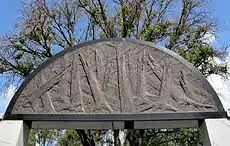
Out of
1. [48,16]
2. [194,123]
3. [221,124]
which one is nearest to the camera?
[221,124]

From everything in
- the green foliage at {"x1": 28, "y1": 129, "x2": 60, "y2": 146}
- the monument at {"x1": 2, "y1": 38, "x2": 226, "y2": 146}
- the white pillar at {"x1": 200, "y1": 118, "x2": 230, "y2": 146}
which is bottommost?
the green foliage at {"x1": 28, "y1": 129, "x2": 60, "y2": 146}

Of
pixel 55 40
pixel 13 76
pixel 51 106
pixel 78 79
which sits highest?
pixel 55 40

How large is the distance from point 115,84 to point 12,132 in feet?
6.85

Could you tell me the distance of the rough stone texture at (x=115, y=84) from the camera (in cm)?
679

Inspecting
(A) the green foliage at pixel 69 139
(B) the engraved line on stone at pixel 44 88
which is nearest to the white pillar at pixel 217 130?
(B) the engraved line on stone at pixel 44 88

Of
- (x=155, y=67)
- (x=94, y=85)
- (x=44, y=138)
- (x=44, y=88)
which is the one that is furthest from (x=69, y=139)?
(x=155, y=67)

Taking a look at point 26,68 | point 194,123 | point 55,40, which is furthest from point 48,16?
point 194,123

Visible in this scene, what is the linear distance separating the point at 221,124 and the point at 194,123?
1.95ft

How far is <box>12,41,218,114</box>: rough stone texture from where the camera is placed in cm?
679

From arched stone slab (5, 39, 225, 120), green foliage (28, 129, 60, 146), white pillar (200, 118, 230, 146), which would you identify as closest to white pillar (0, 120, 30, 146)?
arched stone slab (5, 39, 225, 120)

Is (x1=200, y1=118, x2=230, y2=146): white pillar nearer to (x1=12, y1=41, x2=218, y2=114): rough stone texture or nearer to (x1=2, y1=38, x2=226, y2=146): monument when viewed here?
(x1=2, y1=38, x2=226, y2=146): monument

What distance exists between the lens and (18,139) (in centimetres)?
684

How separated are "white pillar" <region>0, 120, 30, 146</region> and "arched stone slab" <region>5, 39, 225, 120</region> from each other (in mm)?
148

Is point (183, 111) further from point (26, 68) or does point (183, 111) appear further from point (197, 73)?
point (26, 68)
